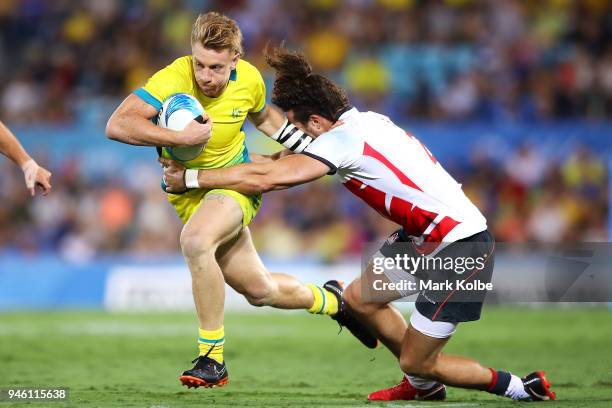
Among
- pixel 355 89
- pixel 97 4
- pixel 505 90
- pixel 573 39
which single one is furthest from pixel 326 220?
pixel 97 4

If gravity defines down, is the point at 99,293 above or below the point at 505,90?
below

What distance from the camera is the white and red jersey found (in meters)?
6.54

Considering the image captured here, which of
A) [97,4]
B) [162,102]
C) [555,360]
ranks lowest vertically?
[555,360]

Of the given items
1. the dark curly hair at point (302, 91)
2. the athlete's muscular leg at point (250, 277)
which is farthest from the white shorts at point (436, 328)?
the dark curly hair at point (302, 91)

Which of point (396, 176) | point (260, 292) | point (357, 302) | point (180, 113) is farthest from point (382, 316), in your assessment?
point (180, 113)

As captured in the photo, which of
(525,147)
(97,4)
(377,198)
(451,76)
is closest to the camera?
(377,198)

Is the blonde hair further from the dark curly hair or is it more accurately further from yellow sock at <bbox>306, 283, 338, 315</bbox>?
yellow sock at <bbox>306, 283, 338, 315</bbox>

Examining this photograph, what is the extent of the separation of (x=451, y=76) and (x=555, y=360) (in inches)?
289

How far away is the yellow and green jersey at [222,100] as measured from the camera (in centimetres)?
680

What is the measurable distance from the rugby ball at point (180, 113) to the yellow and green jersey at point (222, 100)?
82 millimetres

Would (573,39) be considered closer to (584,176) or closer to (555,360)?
(584,176)

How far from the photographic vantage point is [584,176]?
14648 millimetres

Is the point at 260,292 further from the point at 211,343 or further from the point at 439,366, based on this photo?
the point at 439,366

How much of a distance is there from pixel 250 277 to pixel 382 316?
967mm
